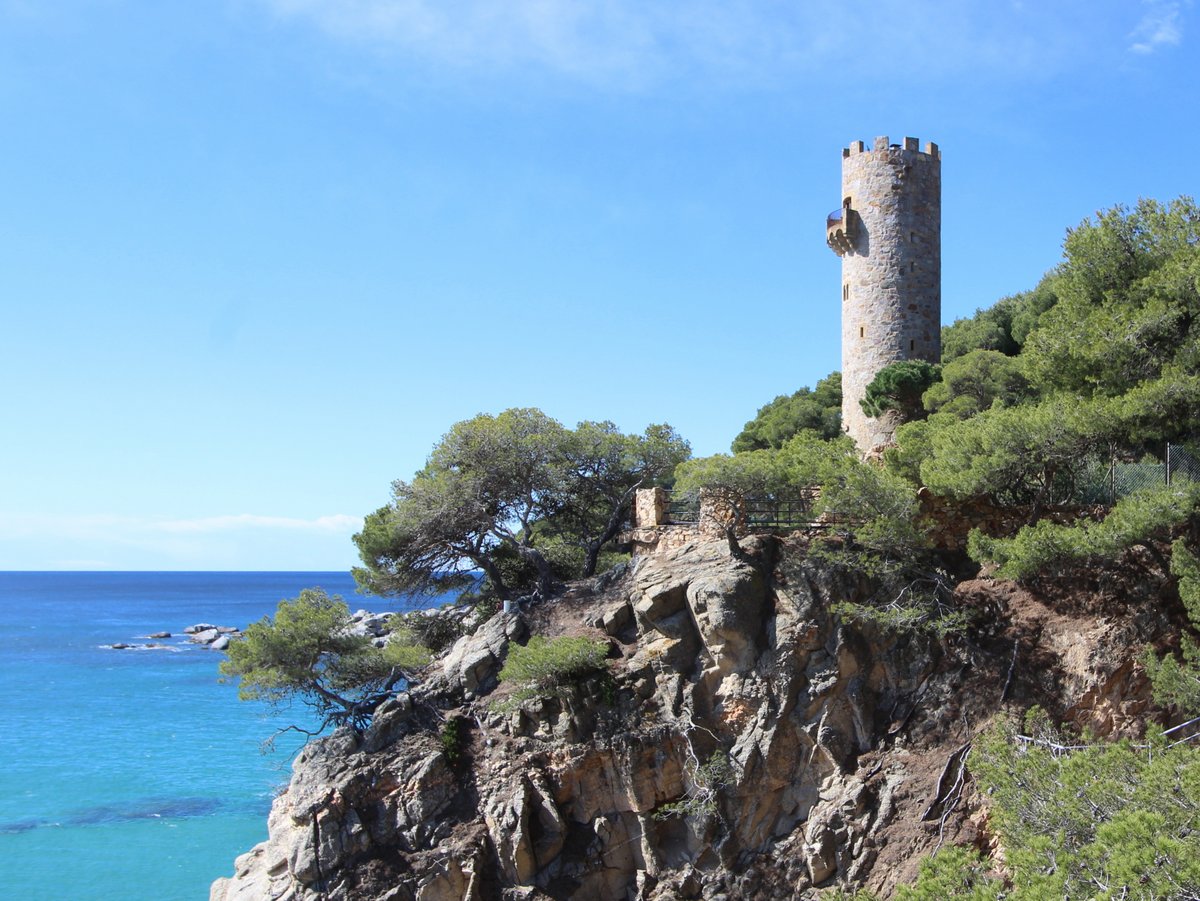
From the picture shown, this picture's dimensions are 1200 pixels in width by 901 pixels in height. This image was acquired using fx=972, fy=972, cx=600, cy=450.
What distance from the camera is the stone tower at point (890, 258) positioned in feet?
87.6

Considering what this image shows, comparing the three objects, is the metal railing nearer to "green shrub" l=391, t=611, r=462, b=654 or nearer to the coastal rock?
the coastal rock

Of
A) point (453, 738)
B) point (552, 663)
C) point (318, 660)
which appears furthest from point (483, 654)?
point (318, 660)

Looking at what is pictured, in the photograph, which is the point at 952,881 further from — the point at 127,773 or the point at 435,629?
the point at 127,773

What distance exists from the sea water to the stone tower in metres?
13.9

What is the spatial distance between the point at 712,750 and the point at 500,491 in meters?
8.09

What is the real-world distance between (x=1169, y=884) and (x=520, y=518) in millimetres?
16727

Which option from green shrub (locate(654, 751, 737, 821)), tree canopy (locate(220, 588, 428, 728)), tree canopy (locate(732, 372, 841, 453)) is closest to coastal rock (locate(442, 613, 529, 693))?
tree canopy (locate(220, 588, 428, 728))

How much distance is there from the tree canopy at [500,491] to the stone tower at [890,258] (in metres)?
7.39

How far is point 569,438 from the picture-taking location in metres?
22.4

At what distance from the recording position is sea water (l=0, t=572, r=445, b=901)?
2431cm

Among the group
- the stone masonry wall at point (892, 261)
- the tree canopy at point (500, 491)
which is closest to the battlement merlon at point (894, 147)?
the stone masonry wall at point (892, 261)

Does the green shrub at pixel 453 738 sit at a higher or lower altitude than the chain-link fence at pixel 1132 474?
lower

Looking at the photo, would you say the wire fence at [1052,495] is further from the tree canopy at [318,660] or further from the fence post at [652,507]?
the tree canopy at [318,660]

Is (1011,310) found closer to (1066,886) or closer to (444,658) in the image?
(444,658)
